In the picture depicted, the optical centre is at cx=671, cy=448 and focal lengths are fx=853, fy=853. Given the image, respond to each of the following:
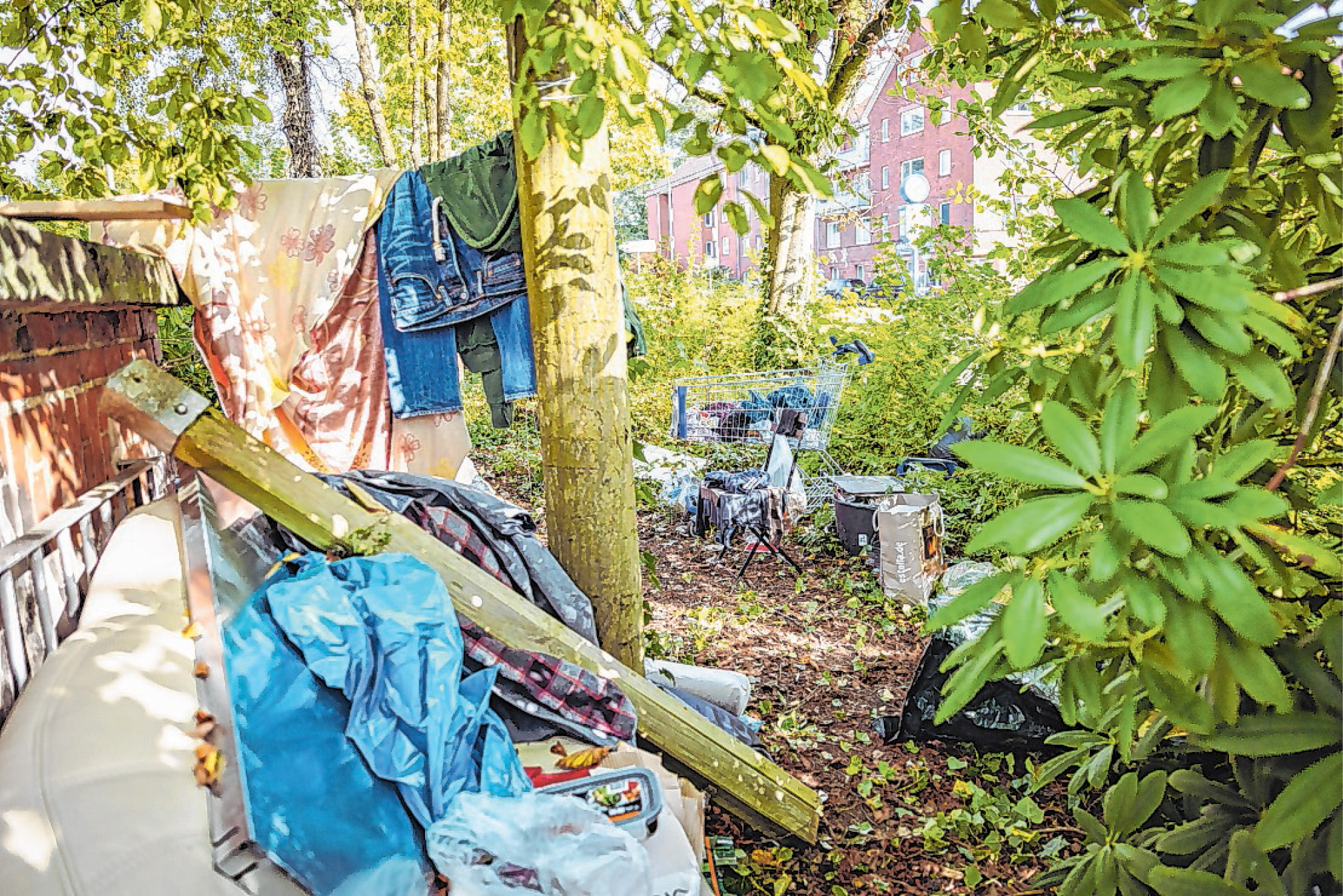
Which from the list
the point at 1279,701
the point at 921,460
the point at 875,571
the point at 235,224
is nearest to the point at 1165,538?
the point at 1279,701

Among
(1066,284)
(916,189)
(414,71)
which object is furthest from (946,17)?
(414,71)

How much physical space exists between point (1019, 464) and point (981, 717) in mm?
3059

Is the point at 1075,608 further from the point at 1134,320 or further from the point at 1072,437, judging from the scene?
the point at 1134,320

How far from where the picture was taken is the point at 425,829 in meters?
1.99

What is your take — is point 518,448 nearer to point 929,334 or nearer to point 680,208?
point 929,334

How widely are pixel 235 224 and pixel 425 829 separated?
2.75 metres

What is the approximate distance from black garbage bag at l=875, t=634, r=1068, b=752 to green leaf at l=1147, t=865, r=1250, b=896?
7.53ft

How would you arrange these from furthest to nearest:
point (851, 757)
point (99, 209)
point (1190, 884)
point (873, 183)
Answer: point (873, 183)
point (851, 757)
point (99, 209)
point (1190, 884)

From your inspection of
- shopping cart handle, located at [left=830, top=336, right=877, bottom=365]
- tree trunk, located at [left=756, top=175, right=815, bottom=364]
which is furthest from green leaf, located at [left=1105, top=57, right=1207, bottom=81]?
tree trunk, located at [left=756, top=175, right=815, bottom=364]

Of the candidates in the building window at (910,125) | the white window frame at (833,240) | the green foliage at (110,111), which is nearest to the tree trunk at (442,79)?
the green foliage at (110,111)

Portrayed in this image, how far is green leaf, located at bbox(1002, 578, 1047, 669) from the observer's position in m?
0.75

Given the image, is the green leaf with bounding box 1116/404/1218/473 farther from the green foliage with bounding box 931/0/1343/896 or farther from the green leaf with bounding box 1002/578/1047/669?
Answer: the green leaf with bounding box 1002/578/1047/669

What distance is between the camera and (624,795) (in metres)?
2.19

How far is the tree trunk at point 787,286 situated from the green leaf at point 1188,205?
7.98 m
